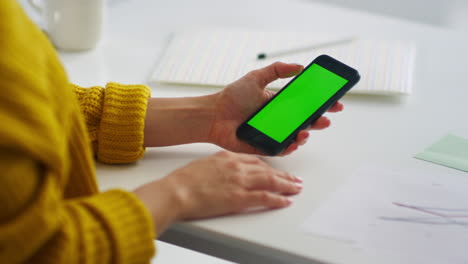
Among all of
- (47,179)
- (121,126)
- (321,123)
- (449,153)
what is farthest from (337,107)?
(47,179)

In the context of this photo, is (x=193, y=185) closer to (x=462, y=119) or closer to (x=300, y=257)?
(x=300, y=257)

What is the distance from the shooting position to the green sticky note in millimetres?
790

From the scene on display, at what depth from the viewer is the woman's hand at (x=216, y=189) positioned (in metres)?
0.65

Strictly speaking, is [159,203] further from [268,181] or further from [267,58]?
[267,58]

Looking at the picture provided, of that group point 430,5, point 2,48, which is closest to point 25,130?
point 2,48

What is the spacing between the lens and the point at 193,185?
667 mm

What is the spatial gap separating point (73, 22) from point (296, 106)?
0.42m

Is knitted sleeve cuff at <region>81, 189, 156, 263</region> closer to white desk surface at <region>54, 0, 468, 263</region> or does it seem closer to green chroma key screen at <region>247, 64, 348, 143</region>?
white desk surface at <region>54, 0, 468, 263</region>

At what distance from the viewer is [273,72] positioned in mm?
816

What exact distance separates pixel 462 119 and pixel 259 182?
359 millimetres

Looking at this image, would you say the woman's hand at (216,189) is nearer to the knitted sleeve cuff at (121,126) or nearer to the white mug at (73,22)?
the knitted sleeve cuff at (121,126)

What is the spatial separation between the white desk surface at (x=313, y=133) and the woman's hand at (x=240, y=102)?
29 mm

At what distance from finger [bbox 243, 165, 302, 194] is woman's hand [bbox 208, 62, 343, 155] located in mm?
75

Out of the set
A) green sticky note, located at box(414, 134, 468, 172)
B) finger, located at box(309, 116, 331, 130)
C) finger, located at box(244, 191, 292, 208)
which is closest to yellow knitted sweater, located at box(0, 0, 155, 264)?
finger, located at box(244, 191, 292, 208)
